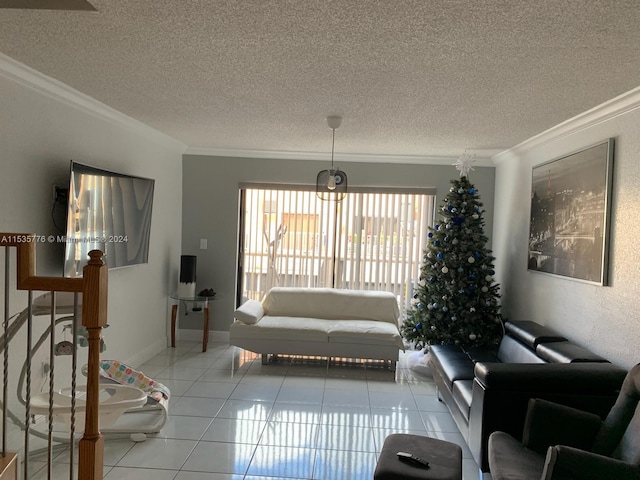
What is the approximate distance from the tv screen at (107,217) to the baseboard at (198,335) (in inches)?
65.7

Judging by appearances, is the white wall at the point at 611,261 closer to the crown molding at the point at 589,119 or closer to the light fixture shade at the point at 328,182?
the crown molding at the point at 589,119

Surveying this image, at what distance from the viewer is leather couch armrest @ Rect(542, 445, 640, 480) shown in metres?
2.05

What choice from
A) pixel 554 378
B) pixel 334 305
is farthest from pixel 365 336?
pixel 554 378

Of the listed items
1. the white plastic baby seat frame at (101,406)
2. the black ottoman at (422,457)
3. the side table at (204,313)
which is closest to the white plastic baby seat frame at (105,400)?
the white plastic baby seat frame at (101,406)

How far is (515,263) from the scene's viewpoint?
5.34 m

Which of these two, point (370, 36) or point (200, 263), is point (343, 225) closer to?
point (200, 263)

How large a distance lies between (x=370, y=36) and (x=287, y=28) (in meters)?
0.41

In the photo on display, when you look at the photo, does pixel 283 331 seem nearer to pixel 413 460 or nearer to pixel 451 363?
pixel 451 363

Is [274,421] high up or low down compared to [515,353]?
down

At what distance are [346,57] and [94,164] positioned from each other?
2500 mm

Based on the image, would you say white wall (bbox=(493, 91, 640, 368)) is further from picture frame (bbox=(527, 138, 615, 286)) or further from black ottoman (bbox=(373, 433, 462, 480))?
black ottoman (bbox=(373, 433, 462, 480))

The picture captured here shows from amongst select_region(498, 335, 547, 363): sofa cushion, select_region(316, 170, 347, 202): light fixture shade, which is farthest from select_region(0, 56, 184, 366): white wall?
select_region(498, 335, 547, 363): sofa cushion

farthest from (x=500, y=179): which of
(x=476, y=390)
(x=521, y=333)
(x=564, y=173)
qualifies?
(x=476, y=390)

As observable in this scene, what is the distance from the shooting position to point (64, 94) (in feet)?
11.7
